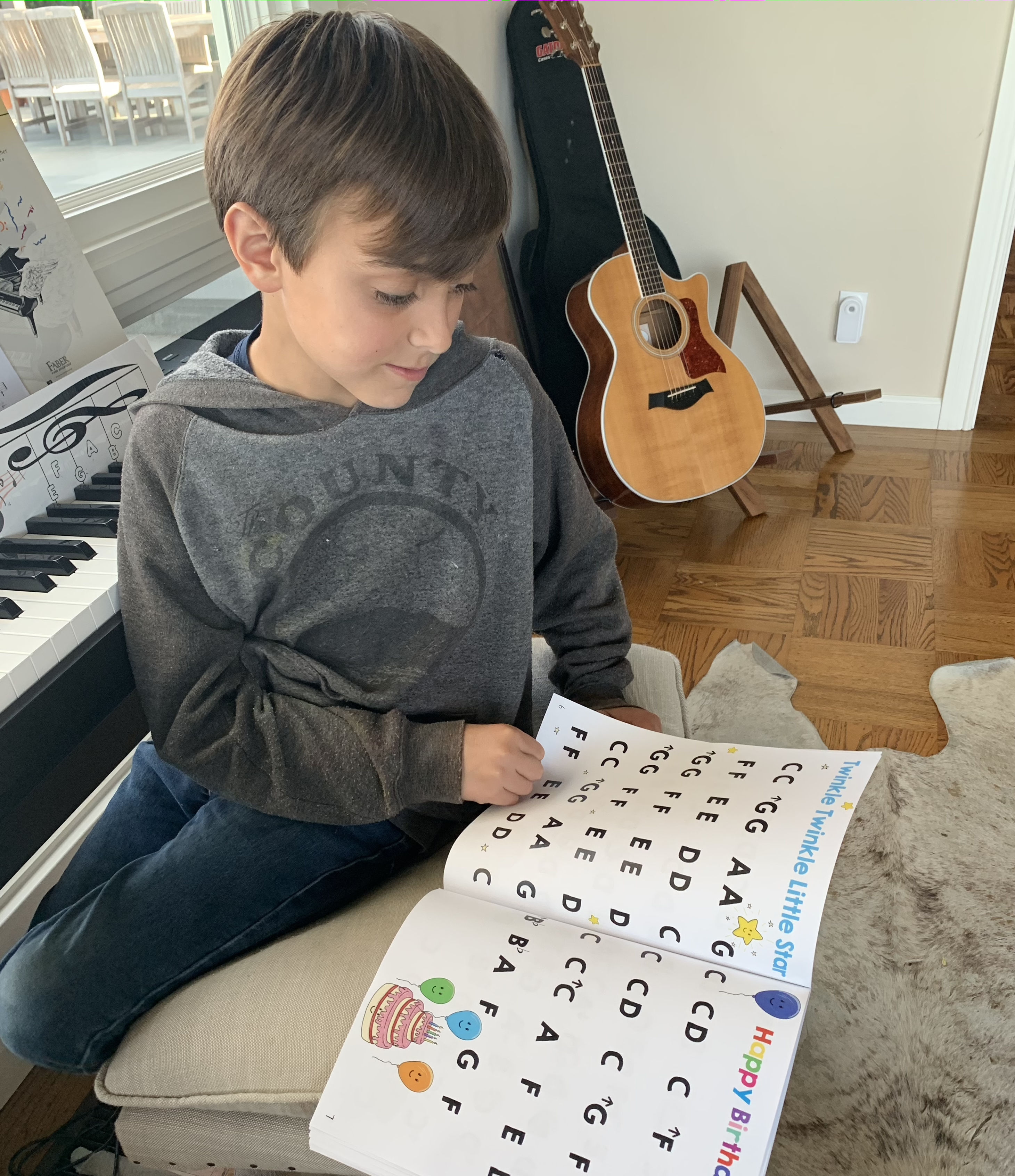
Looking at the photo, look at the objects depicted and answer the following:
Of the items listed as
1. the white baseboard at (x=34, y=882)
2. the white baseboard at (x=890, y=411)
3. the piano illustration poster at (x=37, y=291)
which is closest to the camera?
the piano illustration poster at (x=37, y=291)

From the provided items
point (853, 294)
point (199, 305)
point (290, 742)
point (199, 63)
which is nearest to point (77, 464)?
point (290, 742)

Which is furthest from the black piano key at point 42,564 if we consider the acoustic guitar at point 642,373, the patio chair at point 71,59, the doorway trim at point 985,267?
the doorway trim at point 985,267

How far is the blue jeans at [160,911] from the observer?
0.77m

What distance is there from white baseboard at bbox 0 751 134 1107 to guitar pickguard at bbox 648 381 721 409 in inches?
47.4

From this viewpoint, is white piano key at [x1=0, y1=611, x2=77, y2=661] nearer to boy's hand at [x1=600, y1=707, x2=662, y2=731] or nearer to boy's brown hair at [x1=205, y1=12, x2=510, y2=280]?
boy's brown hair at [x1=205, y1=12, x2=510, y2=280]

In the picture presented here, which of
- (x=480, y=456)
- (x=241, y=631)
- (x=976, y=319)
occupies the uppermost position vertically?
(x=480, y=456)

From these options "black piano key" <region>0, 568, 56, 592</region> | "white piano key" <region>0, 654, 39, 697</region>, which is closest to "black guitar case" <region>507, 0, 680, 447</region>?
"black piano key" <region>0, 568, 56, 592</region>

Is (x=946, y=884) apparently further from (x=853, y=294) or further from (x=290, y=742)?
(x=853, y=294)

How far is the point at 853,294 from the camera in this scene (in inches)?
95.7

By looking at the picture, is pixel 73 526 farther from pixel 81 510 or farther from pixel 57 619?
pixel 57 619

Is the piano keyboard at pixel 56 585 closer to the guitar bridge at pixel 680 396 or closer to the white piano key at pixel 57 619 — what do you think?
the white piano key at pixel 57 619

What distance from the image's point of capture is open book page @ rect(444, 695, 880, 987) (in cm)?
67

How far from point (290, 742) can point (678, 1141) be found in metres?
0.43

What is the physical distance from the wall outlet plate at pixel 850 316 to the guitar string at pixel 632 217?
25.6 inches
